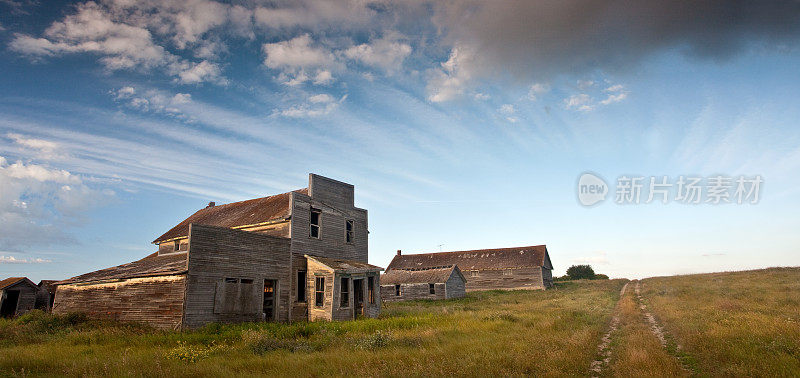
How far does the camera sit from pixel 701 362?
31.5 ft

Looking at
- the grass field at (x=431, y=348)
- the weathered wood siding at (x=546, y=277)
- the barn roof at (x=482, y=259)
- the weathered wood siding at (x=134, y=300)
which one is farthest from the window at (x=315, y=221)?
the weathered wood siding at (x=546, y=277)

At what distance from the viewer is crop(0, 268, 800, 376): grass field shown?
9.02 meters

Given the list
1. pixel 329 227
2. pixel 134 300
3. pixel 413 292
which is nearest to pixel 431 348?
pixel 329 227

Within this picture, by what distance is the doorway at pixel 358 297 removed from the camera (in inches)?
845

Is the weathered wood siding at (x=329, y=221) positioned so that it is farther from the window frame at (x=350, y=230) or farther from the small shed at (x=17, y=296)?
the small shed at (x=17, y=296)

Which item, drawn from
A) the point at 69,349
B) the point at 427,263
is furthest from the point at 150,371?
the point at 427,263

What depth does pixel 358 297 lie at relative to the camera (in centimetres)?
2191

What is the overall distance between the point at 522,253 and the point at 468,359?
145 ft

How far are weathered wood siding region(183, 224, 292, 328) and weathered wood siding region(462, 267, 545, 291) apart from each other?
3531 cm

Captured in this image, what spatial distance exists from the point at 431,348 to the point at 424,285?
30.2 meters

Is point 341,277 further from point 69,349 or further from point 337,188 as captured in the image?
point 69,349

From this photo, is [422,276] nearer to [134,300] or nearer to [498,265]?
[498,265]

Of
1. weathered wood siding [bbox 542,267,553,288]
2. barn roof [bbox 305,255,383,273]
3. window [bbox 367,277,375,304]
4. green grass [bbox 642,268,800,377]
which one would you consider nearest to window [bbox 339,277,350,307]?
barn roof [bbox 305,255,383,273]

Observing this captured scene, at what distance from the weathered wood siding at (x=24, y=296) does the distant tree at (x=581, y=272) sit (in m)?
78.1
